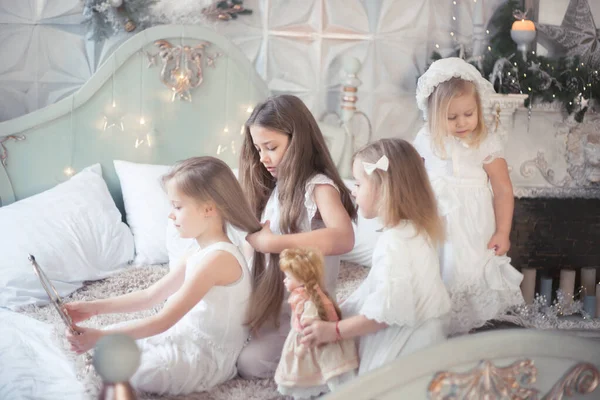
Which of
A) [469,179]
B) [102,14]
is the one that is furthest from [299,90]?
[469,179]

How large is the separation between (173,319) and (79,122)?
1501mm

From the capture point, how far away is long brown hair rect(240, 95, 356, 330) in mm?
1650

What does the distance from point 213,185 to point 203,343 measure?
304 millimetres

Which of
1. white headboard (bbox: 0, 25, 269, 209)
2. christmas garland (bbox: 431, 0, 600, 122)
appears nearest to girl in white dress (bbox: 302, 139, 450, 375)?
white headboard (bbox: 0, 25, 269, 209)

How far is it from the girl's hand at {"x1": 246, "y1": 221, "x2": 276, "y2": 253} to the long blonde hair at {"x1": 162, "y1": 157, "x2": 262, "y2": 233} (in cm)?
4

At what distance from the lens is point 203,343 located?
5.04 feet

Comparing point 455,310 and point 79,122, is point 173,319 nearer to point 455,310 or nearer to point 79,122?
point 455,310

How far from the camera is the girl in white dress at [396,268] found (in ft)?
4.45

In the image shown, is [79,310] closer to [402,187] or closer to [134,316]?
[134,316]

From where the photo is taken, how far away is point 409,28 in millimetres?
3414

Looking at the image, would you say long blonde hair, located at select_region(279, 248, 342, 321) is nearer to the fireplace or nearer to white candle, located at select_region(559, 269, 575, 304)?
the fireplace

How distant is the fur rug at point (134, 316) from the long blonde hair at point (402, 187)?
1.33 feet

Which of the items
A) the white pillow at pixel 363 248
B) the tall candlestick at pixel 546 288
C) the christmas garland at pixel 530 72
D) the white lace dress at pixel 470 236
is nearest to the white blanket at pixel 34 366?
the white lace dress at pixel 470 236

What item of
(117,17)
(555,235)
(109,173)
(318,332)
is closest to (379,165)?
(318,332)
